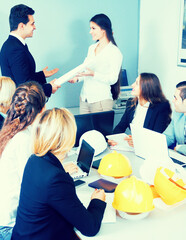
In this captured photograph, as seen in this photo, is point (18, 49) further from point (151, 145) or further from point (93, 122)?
point (151, 145)

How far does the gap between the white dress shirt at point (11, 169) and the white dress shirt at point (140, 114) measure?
3.98 feet

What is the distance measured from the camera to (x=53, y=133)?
47.3 inches

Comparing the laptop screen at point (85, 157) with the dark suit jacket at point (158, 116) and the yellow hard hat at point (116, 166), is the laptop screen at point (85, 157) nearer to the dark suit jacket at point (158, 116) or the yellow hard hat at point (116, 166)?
the yellow hard hat at point (116, 166)

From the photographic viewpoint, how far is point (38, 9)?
10.6 feet

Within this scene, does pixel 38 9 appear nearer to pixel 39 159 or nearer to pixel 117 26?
pixel 117 26

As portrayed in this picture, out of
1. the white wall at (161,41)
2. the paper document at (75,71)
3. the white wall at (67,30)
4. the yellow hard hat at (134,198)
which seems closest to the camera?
the yellow hard hat at (134,198)

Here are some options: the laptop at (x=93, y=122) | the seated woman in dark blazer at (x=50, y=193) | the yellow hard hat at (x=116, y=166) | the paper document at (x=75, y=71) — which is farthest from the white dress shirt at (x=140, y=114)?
the seated woman in dark blazer at (x=50, y=193)

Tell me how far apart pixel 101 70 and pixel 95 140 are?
1128mm

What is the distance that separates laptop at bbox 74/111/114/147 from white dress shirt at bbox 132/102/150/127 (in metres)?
0.45

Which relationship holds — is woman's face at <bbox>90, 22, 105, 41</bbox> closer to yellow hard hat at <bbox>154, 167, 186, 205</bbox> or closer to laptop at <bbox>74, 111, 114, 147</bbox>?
laptop at <bbox>74, 111, 114, 147</bbox>

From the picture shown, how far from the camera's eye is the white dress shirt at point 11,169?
1.51 meters

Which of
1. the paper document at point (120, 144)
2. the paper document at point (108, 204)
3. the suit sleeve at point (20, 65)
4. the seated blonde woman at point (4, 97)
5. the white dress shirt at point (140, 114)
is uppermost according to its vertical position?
the suit sleeve at point (20, 65)

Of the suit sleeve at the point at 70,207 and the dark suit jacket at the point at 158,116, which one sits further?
the dark suit jacket at the point at 158,116

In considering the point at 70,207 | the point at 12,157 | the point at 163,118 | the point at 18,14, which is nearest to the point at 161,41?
the point at 163,118
